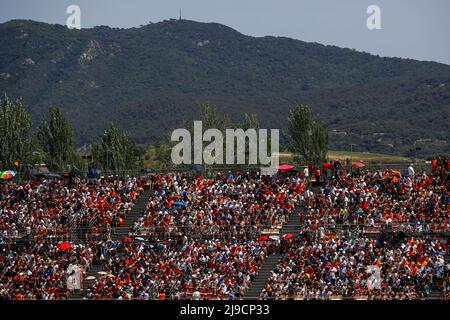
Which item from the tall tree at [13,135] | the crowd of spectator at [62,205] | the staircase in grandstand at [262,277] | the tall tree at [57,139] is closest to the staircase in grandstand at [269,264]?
the staircase in grandstand at [262,277]

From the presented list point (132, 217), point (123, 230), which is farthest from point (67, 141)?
point (123, 230)

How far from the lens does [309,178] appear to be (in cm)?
6212

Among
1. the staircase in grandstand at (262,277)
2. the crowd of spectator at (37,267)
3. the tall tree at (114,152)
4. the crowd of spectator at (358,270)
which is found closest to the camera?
the crowd of spectator at (358,270)

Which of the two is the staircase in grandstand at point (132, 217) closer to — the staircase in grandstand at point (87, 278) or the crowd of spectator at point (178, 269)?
the crowd of spectator at point (178, 269)

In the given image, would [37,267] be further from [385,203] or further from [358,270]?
[385,203]

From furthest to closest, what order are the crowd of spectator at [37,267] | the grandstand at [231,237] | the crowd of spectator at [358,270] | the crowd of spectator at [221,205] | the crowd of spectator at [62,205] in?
the crowd of spectator at [62,205]
the crowd of spectator at [221,205]
the crowd of spectator at [37,267]
the grandstand at [231,237]
the crowd of spectator at [358,270]

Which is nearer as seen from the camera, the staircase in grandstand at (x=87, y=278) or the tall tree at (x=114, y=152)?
the staircase in grandstand at (x=87, y=278)

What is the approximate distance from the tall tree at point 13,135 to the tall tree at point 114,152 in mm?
16308

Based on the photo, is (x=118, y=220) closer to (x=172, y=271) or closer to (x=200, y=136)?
(x=172, y=271)

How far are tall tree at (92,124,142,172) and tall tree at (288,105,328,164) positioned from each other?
64.3 feet

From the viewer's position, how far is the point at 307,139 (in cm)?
10900

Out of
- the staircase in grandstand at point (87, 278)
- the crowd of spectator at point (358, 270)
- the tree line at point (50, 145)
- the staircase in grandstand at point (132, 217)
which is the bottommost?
the staircase in grandstand at point (87, 278)

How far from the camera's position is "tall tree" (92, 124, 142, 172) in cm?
11244

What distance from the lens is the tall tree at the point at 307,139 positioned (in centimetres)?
10850
